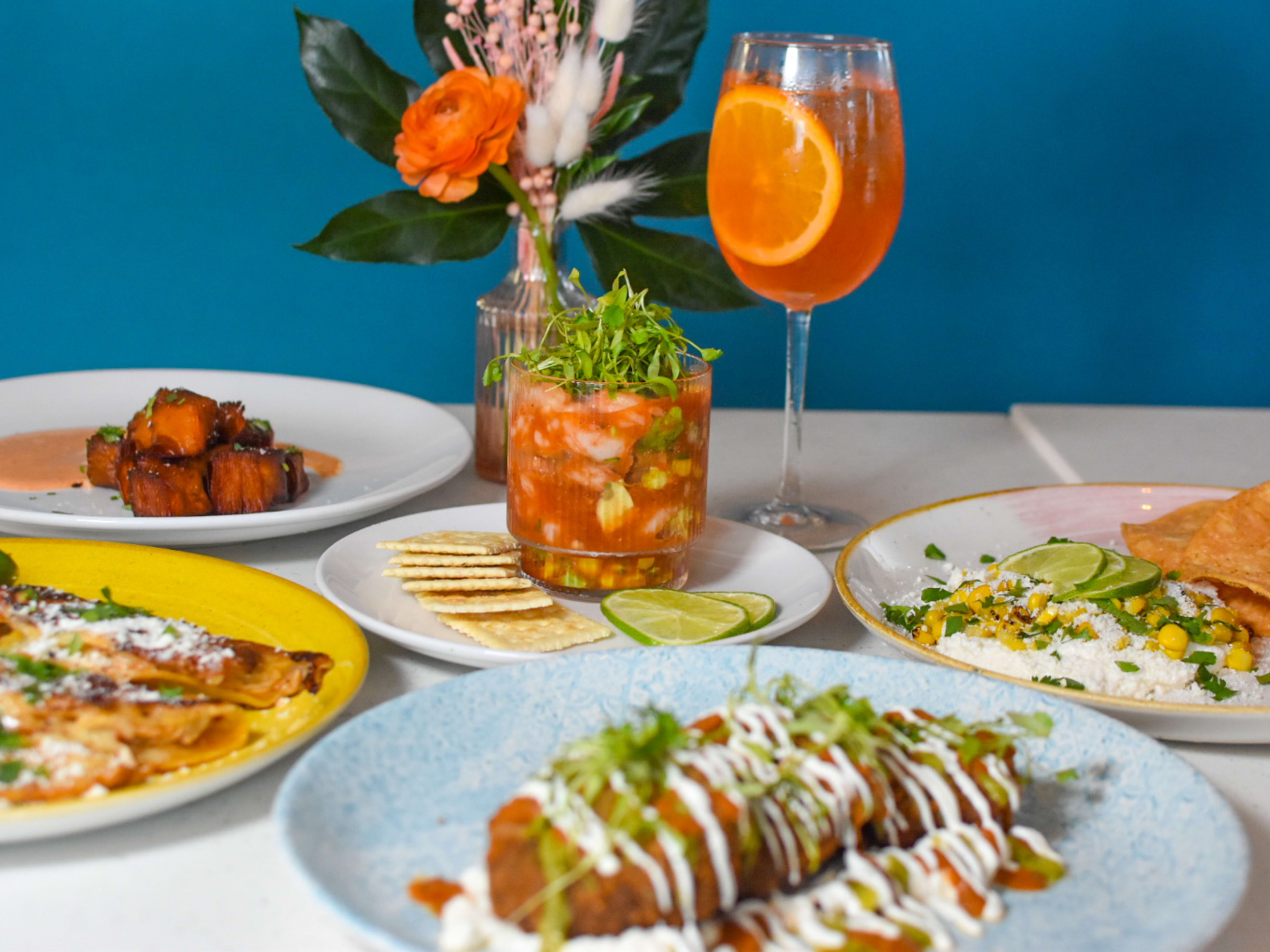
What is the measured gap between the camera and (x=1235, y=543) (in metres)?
1.42

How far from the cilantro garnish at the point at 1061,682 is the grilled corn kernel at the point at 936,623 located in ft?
0.45

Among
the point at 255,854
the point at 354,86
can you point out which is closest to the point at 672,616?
the point at 255,854

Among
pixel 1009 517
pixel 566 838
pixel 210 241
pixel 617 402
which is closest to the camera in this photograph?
pixel 566 838

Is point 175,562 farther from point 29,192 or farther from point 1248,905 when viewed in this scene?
point 29,192

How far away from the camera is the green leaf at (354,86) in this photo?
180cm

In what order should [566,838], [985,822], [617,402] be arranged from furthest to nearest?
1. [617,402]
2. [985,822]
3. [566,838]

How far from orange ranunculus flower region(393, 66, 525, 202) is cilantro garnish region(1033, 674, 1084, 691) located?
0.97 m

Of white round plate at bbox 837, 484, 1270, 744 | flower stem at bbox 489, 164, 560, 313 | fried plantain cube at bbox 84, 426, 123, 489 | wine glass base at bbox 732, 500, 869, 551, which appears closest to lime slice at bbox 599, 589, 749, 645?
white round plate at bbox 837, 484, 1270, 744

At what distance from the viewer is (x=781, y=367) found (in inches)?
134

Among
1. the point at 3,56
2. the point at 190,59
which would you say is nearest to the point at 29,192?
the point at 3,56

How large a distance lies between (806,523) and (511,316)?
1.73ft

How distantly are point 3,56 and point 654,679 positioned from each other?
276cm

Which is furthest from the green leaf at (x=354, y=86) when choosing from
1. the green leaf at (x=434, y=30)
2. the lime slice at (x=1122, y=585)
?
the lime slice at (x=1122, y=585)

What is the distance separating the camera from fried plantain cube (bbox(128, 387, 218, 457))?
1.62m
